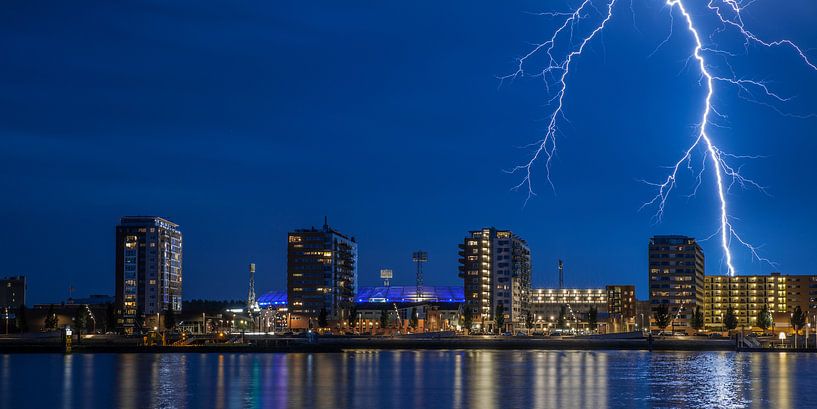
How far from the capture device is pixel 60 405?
5947 centimetres

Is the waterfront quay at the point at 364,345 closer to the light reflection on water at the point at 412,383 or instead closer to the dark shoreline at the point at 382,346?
the dark shoreline at the point at 382,346

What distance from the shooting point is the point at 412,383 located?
72500mm

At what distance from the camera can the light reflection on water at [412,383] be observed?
5888cm

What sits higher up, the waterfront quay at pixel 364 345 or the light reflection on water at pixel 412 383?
the light reflection on water at pixel 412 383

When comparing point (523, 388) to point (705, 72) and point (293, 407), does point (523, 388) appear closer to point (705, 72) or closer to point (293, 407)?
point (293, 407)

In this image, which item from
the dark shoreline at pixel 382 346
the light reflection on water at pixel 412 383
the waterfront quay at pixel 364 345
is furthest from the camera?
the waterfront quay at pixel 364 345

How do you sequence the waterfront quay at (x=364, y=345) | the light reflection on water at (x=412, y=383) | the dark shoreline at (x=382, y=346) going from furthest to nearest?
the waterfront quay at (x=364, y=345), the dark shoreline at (x=382, y=346), the light reflection on water at (x=412, y=383)

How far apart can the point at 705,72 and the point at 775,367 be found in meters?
29.8

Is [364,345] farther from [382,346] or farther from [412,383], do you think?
[412,383]

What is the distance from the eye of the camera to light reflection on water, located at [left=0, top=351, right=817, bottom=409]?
193ft

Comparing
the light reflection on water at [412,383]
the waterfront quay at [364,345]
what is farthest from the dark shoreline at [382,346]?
the light reflection on water at [412,383]

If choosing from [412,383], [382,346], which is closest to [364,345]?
[382,346]

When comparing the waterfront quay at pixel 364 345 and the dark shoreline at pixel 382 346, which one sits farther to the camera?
the waterfront quay at pixel 364 345

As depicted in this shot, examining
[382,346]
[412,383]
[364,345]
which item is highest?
[412,383]
